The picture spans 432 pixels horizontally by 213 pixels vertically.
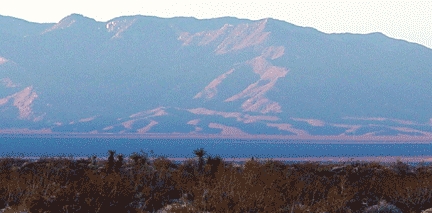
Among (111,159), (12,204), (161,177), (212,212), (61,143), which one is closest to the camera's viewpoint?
(212,212)

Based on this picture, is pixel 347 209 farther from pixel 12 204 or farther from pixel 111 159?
pixel 111 159

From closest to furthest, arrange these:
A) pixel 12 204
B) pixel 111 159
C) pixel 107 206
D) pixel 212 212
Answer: pixel 212 212 < pixel 107 206 < pixel 12 204 < pixel 111 159

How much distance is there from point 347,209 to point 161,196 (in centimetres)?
576

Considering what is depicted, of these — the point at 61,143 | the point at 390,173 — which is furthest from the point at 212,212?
the point at 61,143

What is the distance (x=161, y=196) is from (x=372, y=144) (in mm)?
163197

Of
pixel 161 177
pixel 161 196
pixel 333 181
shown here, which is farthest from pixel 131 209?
pixel 333 181

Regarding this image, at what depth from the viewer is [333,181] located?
27.3m

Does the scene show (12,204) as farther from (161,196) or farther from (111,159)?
(111,159)

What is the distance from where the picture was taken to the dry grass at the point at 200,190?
640 inches

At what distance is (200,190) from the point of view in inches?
682

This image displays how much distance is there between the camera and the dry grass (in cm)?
1625

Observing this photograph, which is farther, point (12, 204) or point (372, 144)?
point (372, 144)

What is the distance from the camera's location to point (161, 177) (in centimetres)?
2641

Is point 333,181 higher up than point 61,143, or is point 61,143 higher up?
point 61,143
